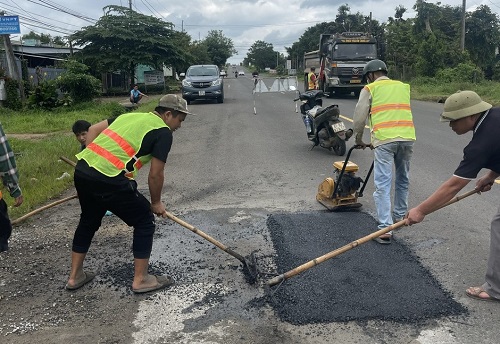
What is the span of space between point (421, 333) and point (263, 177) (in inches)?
182

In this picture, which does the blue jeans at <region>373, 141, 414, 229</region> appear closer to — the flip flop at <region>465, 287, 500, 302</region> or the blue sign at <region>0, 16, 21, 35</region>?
the flip flop at <region>465, 287, 500, 302</region>

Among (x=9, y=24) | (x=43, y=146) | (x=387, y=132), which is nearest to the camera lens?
(x=387, y=132)

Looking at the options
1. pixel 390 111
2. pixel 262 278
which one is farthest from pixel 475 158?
pixel 262 278

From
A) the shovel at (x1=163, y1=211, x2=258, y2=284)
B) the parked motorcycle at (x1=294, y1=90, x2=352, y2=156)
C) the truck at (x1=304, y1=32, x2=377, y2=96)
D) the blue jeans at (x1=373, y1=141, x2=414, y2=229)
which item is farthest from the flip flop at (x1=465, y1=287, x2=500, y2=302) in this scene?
the truck at (x1=304, y1=32, x2=377, y2=96)

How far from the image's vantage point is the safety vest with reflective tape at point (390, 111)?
4.75 m

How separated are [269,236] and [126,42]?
24961 millimetres

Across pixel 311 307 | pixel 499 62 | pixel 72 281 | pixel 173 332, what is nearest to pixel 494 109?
pixel 311 307

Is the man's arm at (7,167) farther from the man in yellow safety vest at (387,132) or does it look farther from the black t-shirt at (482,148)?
the man in yellow safety vest at (387,132)

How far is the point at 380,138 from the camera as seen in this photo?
4.77 metres

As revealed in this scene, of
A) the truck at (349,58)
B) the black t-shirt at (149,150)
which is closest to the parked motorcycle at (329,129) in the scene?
the black t-shirt at (149,150)

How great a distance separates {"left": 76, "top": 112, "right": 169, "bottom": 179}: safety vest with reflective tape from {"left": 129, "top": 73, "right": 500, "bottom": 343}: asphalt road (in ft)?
3.55

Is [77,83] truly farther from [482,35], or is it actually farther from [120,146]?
[482,35]

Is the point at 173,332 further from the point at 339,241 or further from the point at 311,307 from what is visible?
the point at 339,241

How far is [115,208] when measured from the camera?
11.7ft
